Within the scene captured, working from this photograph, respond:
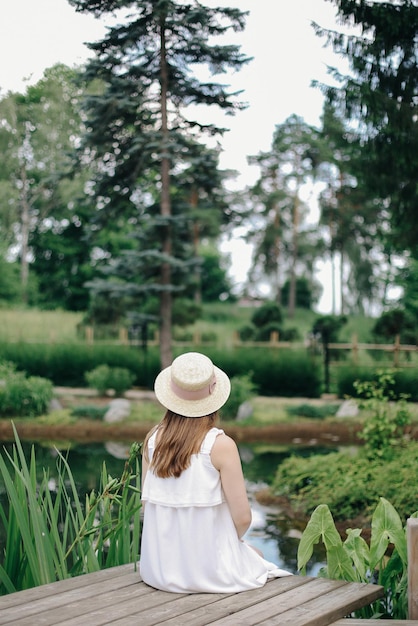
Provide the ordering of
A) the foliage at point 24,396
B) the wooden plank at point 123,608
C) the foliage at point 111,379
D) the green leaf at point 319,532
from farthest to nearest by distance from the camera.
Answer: the foliage at point 111,379
the foliage at point 24,396
the green leaf at point 319,532
the wooden plank at point 123,608

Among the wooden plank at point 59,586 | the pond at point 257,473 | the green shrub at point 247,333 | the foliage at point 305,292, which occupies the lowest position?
the pond at point 257,473

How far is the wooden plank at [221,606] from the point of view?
188cm

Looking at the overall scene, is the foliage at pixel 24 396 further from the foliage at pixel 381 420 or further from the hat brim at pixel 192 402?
the hat brim at pixel 192 402

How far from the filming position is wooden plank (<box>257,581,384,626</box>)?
189 centimetres

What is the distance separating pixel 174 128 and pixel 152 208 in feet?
4.60

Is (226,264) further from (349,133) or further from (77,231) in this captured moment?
(349,133)

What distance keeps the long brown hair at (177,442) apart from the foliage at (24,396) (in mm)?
9519

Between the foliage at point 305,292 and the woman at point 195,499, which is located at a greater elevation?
the foliage at point 305,292

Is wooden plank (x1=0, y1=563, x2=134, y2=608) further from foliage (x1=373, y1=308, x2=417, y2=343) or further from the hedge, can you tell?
foliage (x1=373, y1=308, x2=417, y2=343)

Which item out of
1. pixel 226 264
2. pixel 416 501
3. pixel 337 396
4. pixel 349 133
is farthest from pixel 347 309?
pixel 416 501

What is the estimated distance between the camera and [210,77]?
1352 cm

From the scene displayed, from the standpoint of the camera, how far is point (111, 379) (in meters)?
12.9

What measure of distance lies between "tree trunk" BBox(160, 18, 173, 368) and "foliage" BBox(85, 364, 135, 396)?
0.70m

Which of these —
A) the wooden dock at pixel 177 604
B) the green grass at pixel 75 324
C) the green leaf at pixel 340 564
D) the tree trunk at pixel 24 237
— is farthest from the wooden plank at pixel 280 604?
the tree trunk at pixel 24 237
